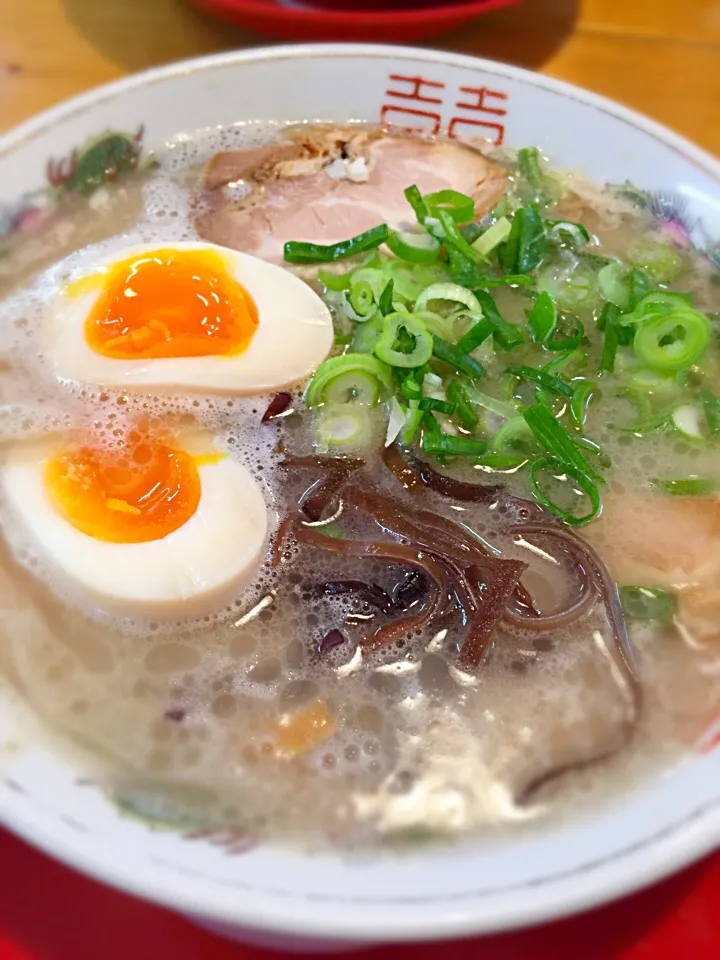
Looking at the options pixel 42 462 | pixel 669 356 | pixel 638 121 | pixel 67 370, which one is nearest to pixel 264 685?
pixel 42 462

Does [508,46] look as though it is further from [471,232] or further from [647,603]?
[647,603]

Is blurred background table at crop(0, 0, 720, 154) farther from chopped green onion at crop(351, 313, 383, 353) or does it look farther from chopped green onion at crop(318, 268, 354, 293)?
chopped green onion at crop(351, 313, 383, 353)

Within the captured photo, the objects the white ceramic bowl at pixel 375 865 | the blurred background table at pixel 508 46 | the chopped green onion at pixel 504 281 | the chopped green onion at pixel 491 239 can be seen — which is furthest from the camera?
the blurred background table at pixel 508 46

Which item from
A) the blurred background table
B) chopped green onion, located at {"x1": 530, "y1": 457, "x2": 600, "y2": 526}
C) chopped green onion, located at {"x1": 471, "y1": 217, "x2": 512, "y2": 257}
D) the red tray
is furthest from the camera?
the blurred background table

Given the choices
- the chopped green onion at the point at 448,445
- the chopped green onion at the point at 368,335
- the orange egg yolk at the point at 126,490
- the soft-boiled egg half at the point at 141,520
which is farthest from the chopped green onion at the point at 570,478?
the orange egg yolk at the point at 126,490

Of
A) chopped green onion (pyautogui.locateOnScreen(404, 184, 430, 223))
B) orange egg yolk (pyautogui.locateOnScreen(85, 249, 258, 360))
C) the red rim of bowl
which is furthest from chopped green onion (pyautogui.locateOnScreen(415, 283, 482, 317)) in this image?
the red rim of bowl

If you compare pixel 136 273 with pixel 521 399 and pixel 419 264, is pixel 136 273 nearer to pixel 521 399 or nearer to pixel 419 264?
pixel 419 264

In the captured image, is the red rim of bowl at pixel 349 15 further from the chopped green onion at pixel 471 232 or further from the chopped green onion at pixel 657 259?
the chopped green onion at pixel 657 259
